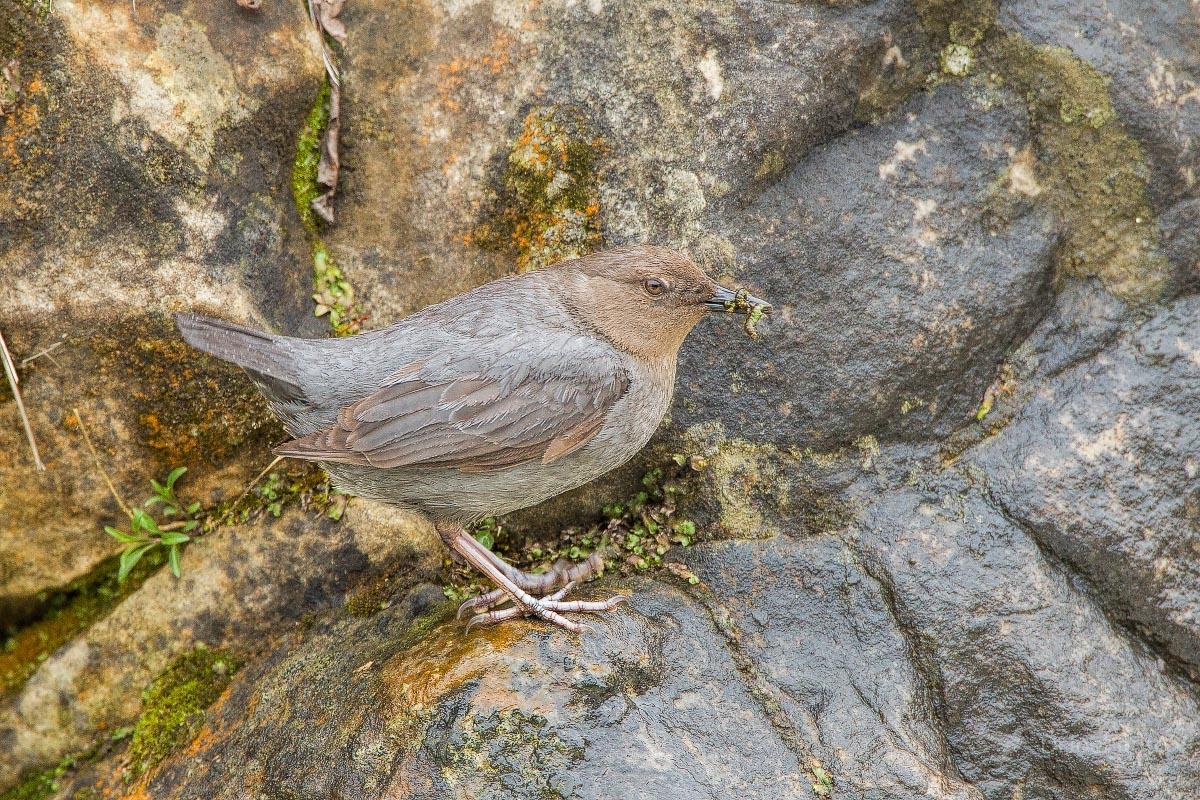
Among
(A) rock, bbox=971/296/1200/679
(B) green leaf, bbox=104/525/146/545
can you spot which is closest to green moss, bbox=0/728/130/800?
(B) green leaf, bbox=104/525/146/545

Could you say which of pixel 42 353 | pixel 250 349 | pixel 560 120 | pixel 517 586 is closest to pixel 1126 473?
pixel 517 586

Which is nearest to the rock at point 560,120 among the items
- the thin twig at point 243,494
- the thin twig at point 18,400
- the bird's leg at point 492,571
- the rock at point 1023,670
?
the thin twig at point 243,494

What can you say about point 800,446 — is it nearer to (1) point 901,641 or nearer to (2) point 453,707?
(1) point 901,641

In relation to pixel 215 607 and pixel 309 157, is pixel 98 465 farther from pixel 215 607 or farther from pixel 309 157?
pixel 309 157

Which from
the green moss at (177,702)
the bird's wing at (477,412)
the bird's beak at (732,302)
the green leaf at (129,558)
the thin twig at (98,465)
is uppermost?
the bird's beak at (732,302)

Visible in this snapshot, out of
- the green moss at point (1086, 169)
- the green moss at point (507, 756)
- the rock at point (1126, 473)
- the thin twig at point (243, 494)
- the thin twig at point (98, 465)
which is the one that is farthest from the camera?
the thin twig at point (243, 494)

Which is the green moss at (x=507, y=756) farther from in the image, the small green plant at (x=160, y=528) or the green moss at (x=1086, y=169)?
the green moss at (x=1086, y=169)

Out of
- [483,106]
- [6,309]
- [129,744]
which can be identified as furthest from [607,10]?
[129,744]
